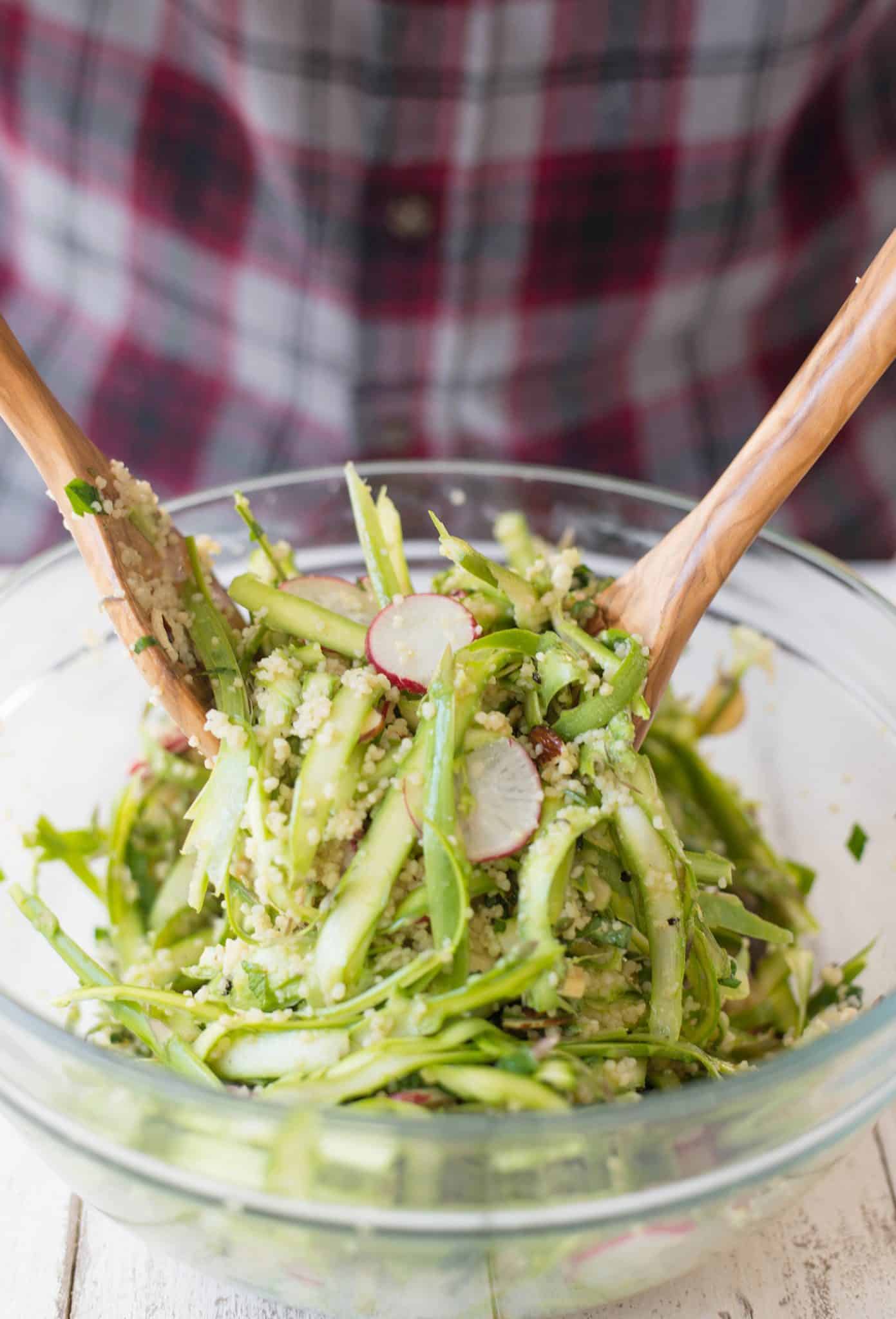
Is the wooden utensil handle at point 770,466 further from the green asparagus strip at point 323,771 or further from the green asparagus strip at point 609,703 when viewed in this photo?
the green asparagus strip at point 323,771

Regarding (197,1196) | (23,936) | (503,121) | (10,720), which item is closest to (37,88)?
(503,121)

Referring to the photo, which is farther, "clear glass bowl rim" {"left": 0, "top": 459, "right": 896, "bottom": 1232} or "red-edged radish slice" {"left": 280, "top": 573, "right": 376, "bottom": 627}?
"red-edged radish slice" {"left": 280, "top": 573, "right": 376, "bottom": 627}

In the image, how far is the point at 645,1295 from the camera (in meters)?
0.89

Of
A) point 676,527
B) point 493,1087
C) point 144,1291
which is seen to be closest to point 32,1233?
point 144,1291

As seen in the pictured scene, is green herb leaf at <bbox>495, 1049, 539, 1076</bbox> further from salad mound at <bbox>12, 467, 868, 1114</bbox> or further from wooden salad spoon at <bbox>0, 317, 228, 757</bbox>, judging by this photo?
wooden salad spoon at <bbox>0, 317, 228, 757</bbox>

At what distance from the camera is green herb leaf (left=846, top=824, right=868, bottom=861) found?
3.84 feet

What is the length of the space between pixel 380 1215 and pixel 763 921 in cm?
45

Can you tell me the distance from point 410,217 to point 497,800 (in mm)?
1551

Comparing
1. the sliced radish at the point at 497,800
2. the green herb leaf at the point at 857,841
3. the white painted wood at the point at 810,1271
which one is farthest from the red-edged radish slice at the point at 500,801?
the green herb leaf at the point at 857,841

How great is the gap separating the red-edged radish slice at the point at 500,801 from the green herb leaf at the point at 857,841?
Answer: 1.50ft

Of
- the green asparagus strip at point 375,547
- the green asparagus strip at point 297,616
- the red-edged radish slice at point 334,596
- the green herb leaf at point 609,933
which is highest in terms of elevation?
the green asparagus strip at point 375,547

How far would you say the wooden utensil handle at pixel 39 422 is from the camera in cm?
96

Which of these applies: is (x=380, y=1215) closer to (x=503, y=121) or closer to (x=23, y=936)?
(x=23, y=936)

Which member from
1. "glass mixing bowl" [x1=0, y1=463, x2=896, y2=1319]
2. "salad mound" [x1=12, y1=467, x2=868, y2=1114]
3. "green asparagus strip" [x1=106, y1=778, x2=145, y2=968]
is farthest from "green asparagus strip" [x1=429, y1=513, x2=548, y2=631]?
"green asparagus strip" [x1=106, y1=778, x2=145, y2=968]
